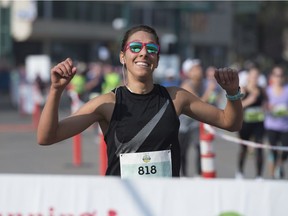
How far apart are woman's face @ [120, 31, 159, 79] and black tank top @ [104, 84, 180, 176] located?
0.43ft

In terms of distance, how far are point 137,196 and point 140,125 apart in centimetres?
60

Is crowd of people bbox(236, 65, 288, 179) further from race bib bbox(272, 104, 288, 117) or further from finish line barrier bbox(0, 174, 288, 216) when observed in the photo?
finish line barrier bbox(0, 174, 288, 216)

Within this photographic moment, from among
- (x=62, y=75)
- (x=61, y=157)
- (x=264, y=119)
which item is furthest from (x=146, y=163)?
(x=61, y=157)

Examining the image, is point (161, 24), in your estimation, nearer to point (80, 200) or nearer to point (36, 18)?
point (36, 18)

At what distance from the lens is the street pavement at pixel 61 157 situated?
11789 mm

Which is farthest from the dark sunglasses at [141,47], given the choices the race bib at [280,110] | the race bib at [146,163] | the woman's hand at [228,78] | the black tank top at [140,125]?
the race bib at [280,110]

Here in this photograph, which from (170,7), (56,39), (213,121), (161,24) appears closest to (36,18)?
(56,39)

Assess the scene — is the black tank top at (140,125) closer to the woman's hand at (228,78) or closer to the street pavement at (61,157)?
the woman's hand at (228,78)

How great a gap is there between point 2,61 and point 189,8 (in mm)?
21030

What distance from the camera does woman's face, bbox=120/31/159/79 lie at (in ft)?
13.4

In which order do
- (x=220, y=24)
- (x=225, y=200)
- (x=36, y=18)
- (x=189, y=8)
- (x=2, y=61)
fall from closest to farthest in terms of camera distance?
(x=225, y=200)
(x=189, y=8)
(x=2, y=61)
(x=36, y=18)
(x=220, y=24)

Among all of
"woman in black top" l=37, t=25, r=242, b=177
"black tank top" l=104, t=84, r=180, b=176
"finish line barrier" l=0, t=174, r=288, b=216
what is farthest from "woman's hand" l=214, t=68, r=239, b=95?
"finish line barrier" l=0, t=174, r=288, b=216

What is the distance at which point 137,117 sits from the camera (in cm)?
402

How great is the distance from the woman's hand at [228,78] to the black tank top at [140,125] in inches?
12.4
